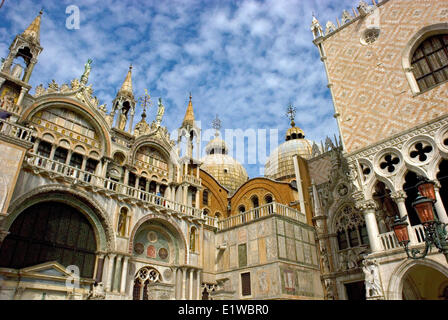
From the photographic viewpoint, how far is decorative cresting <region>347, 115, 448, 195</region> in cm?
1159

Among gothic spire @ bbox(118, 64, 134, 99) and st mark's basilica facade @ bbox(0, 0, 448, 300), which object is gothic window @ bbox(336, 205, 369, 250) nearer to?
st mark's basilica facade @ bbox(0, 0, 448, 300)

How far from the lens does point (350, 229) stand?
17469 millimetres

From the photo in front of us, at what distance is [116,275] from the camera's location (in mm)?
13453

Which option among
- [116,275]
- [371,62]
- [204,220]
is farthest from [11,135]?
[371,62]

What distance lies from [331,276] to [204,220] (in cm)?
743

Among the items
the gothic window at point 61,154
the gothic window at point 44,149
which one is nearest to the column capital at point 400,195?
the gothic window at point 61,154

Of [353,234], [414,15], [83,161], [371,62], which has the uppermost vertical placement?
[414,15]

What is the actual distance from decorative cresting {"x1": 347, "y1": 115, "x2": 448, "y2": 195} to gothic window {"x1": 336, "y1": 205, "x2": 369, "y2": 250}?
447cm

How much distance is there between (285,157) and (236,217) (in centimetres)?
1978

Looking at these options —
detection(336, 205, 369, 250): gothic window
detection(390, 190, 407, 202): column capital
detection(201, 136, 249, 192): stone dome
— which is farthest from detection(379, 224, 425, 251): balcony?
detection(201, 136, 249, 192): stone dome

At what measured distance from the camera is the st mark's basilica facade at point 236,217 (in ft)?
38.6

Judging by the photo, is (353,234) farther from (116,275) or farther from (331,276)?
(116,275)

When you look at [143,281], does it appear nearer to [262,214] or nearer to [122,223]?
[122,223]
